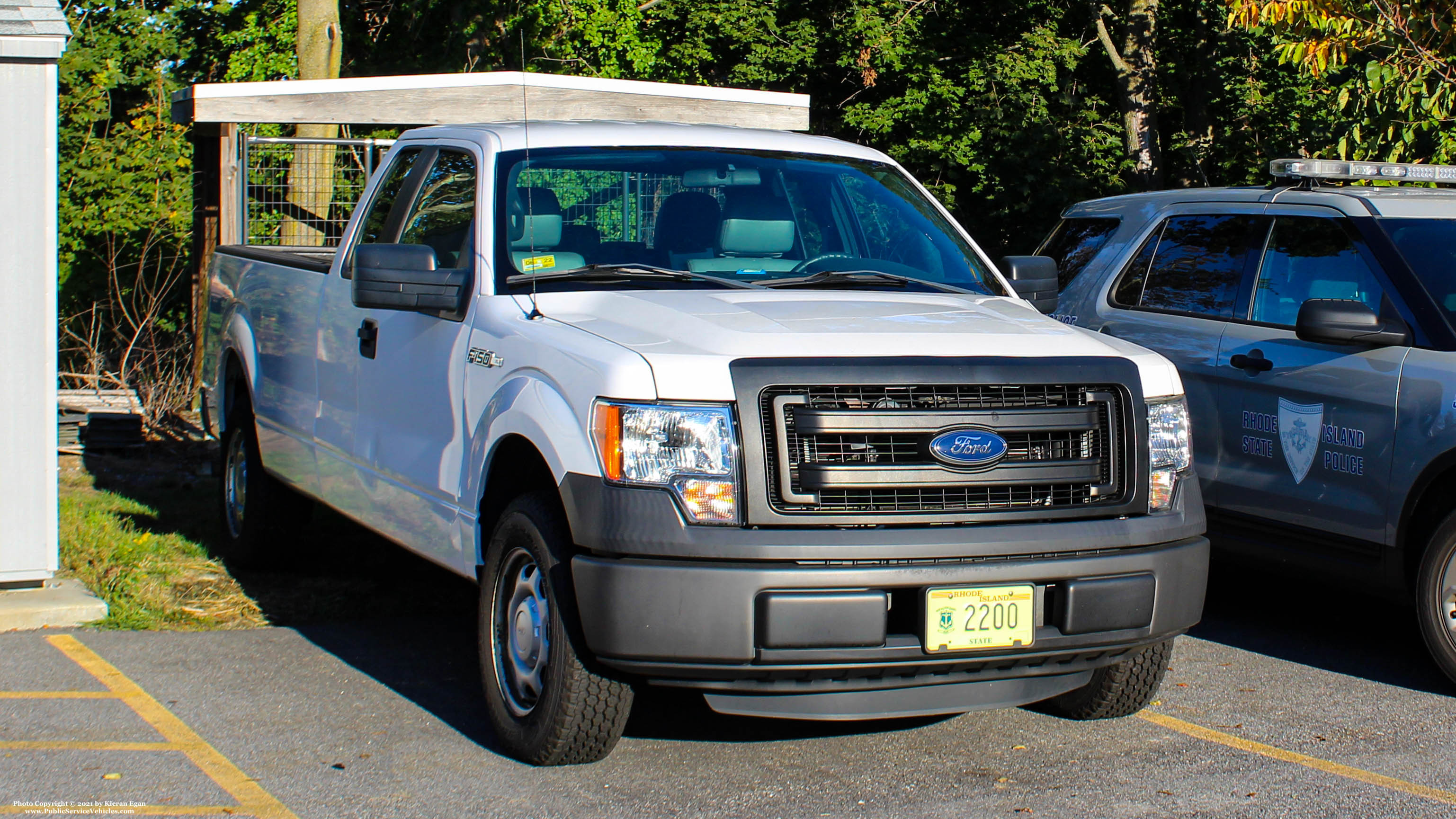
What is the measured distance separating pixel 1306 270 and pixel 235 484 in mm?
5222

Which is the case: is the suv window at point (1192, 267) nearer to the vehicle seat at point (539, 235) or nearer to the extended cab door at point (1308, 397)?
the extended cab door at point (1308, 397)

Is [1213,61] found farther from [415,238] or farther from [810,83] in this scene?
[415,238]

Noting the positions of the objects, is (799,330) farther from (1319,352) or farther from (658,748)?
(1319,352)

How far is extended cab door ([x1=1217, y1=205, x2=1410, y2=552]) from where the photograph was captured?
592cm

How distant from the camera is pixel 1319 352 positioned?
245 inches

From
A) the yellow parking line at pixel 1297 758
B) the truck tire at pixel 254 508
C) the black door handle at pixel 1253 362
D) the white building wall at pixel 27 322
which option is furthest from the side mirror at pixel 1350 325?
the white building wall at pixel 27 322

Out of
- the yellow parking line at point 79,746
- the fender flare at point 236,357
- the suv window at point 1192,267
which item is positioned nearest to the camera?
the yellow parking line at point 79,746

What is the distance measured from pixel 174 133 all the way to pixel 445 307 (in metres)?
18.2

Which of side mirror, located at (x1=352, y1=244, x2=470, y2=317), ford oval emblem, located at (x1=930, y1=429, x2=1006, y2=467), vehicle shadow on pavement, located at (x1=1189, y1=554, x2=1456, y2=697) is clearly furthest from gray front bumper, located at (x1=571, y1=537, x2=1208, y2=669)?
vehicle shadow on pavement, located at (x1=1189, y1=554, x2=1456, y2=697)

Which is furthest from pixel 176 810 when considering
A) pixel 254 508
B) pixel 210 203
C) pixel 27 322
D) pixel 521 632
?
pixel 210 203

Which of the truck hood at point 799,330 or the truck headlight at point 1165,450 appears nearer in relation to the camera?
the truck hood at point 799,330

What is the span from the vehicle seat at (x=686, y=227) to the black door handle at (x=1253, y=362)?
2.51m

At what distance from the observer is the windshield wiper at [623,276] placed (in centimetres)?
505

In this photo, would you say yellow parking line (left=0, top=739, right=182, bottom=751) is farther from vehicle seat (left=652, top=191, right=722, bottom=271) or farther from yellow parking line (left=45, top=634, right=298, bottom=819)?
vehicle seat (left=652, top=191, right=722, bottom=271)
